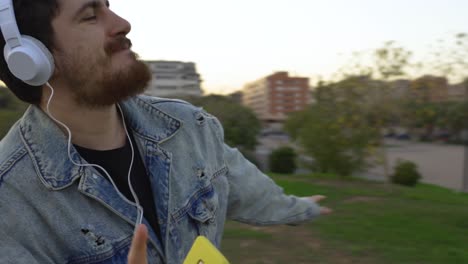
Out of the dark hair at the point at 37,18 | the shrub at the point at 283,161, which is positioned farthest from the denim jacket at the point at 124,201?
the shrub at the point at 283,161

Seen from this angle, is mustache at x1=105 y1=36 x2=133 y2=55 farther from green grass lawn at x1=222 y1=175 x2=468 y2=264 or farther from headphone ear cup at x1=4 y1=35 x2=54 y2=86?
green grass lawn at x1=222 y1=175 x2=468 y2=264

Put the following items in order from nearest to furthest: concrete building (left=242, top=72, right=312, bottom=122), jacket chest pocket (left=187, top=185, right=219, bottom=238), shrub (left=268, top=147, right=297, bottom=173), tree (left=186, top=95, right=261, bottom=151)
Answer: jacket chest pocket (left=187, top=185, right=219, bottom=238), shrub (left=268, top=147, right=297, bottom=173), tree (left=186, top=95, right=261, bottom=151), concrete building (left=242, top=72, right=312, bottom=122)

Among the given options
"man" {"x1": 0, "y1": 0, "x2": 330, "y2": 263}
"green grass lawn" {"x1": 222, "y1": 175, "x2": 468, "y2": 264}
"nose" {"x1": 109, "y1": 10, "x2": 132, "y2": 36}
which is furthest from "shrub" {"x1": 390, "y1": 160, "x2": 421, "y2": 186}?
"nose" {"x1": 109, "y1": 10, "x2": 132, "y2": 36}

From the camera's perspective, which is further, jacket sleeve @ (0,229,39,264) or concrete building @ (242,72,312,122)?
concrete building @ (242,72,312,122)

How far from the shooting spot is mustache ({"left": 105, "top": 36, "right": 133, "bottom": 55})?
150cm

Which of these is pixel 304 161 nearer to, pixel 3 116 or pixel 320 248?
pixel 3 116

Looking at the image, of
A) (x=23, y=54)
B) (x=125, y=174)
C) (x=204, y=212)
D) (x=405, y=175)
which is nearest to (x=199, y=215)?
(x=204, y=212)

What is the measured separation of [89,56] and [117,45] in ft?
0.32

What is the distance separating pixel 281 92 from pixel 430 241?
72.9 metres

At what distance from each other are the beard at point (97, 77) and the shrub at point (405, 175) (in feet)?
47.6

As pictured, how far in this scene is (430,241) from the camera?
5523 millimetres

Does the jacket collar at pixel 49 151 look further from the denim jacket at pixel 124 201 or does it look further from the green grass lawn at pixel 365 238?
the green grass lawn at pixel 365 238

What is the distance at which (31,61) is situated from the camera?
54.2 inches

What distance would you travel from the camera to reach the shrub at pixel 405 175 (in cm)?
1491
